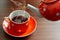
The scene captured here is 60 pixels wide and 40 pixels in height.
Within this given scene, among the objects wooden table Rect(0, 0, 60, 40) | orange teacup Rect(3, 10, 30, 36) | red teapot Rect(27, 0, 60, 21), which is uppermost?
red teapot Rect(27, 0, 60, 21)

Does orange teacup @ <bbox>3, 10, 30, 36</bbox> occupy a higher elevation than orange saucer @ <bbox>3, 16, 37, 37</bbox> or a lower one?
higher

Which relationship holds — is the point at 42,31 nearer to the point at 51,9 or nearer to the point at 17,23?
the point at 17,23

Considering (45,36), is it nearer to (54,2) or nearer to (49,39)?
(49,39)

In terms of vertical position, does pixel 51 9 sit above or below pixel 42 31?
above

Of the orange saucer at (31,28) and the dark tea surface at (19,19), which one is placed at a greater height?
the dark tea surface at (19,19)

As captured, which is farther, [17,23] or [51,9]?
[17,23]

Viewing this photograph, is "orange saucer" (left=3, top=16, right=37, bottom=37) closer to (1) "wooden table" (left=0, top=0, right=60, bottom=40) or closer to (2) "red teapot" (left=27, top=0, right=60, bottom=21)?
(1) "wooden table" (left=0, top=0, right=60, bottom=40)

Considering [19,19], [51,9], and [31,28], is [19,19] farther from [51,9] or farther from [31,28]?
[51,9]

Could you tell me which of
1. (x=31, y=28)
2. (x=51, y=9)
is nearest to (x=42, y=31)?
(x=31, y=28)

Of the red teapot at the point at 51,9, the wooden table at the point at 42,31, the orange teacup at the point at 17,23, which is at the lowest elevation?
the wooden table at the point at 42,31

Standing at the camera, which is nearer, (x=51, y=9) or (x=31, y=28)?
(x=51, y=9)

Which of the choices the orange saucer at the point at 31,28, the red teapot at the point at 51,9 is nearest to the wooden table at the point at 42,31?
the orange saucer at the point at 31,28

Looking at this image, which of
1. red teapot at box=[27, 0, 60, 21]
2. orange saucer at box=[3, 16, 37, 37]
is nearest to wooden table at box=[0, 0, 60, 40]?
orange saucer at box=[3, 16, 37, 37]

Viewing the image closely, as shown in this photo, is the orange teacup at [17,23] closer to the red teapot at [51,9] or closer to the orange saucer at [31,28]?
the orange saucer at [31,28]
